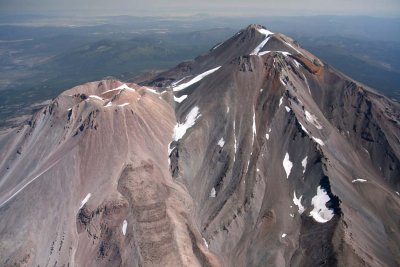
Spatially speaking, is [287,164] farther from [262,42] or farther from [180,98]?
[262,42]

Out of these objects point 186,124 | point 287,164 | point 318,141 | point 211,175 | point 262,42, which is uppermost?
point 262,42

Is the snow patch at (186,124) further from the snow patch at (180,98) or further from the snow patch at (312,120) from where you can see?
the snow patch at (312,120)

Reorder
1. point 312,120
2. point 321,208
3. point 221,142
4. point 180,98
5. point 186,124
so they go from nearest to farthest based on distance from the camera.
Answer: point 321,208, point 221,142, point 312,120, point 186,124, point 180,98

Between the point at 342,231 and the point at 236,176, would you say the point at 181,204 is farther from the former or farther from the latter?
the point at 342,231

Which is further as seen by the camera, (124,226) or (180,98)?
(180,98)

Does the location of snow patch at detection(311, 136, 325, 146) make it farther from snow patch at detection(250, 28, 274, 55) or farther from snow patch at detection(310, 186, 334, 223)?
snow patch at detection(250, 28, 274, 55)

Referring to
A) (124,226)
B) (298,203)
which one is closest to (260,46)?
(298,203)

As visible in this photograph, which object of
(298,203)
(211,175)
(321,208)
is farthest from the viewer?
(211,175)

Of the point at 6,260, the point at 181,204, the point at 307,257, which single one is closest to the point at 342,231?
the point at 307,257

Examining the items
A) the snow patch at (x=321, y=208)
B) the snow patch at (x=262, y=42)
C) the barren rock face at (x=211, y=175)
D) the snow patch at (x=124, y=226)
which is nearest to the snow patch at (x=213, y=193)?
the barren rock face at (x=211, y=175)
